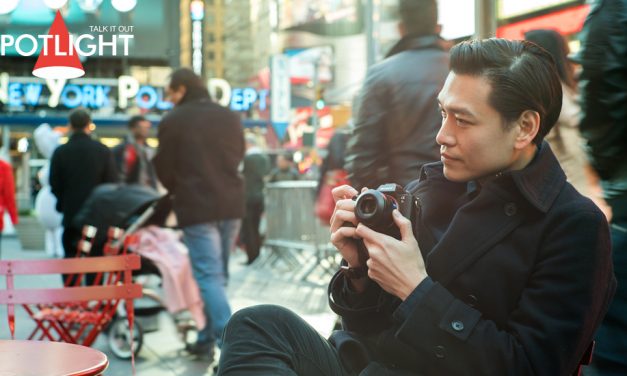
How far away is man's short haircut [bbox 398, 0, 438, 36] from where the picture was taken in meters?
4.00

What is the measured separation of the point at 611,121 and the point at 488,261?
0.89m

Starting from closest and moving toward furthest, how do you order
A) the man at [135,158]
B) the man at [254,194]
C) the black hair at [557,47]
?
the black hair at [557,47], the man at [135,158], the man at [254,194]

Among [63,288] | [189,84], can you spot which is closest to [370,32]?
[189,84]

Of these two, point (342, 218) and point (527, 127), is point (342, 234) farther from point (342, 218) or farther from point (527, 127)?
point (527, 127)

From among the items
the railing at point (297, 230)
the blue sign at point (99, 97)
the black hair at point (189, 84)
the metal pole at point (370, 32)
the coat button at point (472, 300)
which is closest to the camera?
the coat button at point (472, 300)

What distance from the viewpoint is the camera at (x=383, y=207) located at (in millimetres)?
2074

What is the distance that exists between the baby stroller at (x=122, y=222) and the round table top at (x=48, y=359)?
3.70 metres

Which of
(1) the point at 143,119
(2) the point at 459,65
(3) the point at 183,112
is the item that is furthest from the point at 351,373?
(1) the point at 143,119

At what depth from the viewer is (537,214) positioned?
212 centimetres

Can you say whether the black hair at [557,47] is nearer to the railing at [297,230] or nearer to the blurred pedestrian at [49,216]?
the railing at [297,230]

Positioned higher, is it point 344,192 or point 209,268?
point 344,192

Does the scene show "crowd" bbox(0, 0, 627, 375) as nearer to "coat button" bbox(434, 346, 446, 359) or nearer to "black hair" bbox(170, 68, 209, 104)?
"coat button" bbox(434, 346, 446, 359)

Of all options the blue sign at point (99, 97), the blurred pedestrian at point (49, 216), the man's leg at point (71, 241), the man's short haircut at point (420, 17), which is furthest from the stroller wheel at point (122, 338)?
the blue sign at point (99, 97)

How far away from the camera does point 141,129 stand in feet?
29.1
